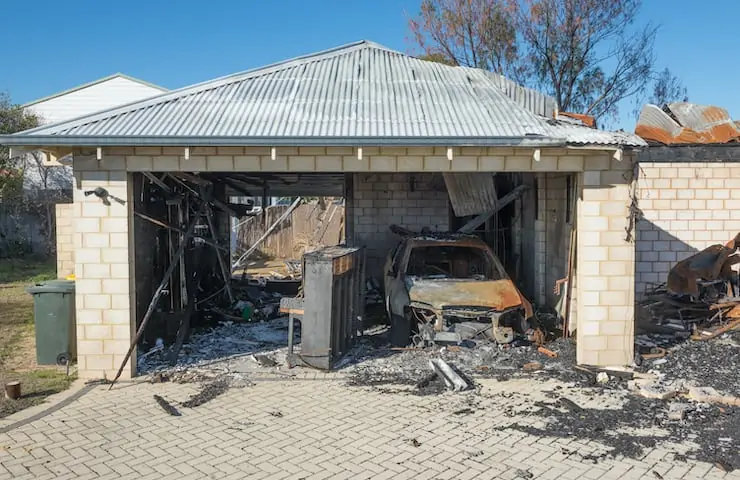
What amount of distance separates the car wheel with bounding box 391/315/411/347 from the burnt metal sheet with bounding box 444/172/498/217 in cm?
323

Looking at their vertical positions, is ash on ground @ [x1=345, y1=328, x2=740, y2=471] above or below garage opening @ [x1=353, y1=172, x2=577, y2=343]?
below

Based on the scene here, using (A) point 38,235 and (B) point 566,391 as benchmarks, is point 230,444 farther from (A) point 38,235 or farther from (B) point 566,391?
(A) point 38,235

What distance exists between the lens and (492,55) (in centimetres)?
2317

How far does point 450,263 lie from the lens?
10.1 m

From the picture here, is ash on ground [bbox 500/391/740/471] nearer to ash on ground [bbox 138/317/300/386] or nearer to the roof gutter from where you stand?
the roof gutter

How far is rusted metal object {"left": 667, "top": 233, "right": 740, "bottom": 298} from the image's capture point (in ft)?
30.6

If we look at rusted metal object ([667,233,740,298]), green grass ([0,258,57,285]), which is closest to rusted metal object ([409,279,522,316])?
rusted metal object ([667,233,740,298])

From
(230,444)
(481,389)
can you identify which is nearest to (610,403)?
(481,389)

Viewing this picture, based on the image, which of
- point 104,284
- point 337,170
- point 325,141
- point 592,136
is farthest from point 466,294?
point 104,284

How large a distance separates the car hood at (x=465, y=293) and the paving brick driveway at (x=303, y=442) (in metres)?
1.61

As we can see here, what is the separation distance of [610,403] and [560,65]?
18.6 m

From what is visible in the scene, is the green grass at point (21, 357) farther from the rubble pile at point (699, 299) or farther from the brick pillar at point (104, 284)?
the rubble pile at point (699, 299)

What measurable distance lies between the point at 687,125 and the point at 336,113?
7.37 metres

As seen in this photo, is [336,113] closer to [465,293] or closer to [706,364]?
[465,293]
